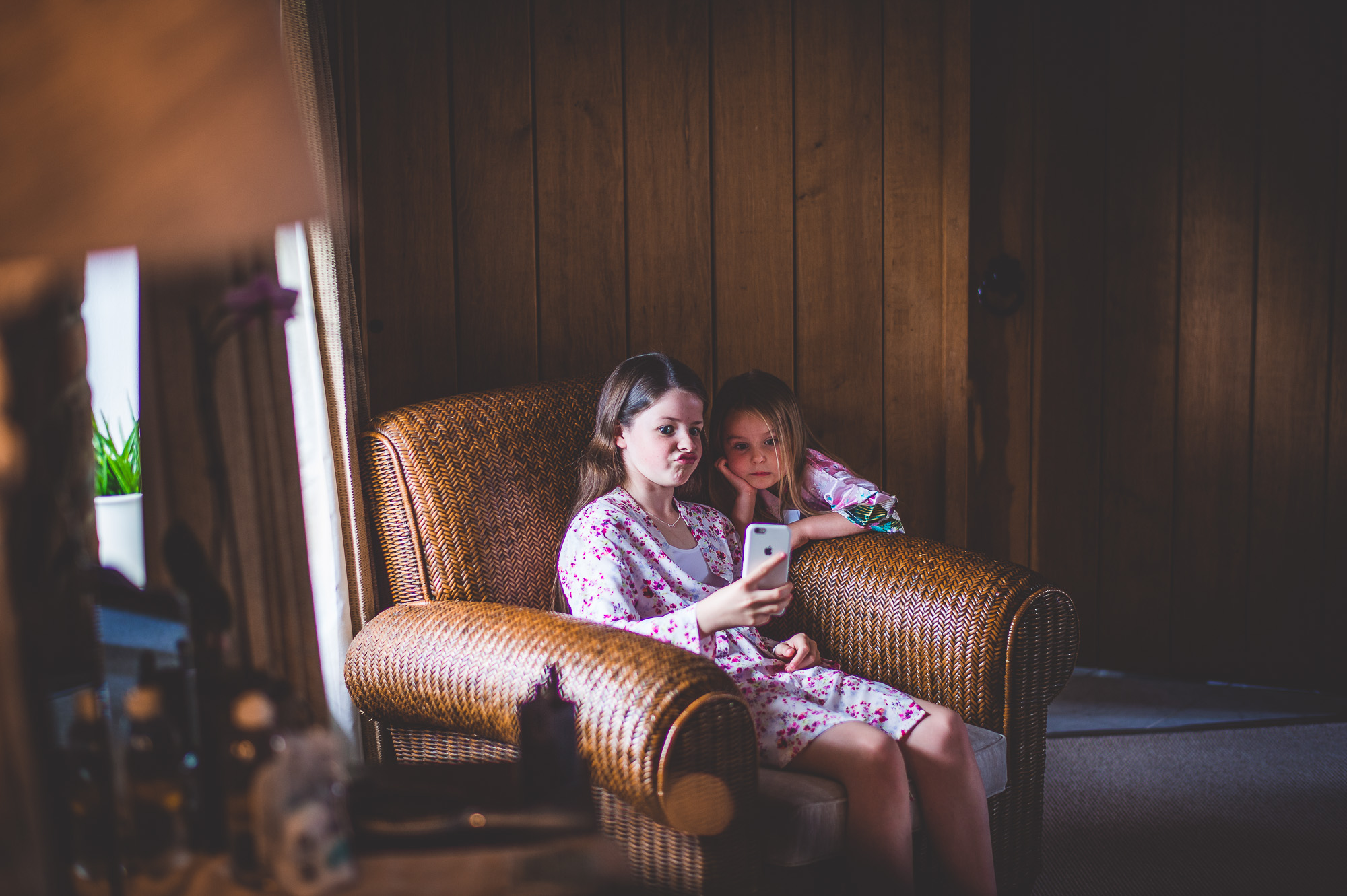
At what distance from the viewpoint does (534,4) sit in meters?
1.98

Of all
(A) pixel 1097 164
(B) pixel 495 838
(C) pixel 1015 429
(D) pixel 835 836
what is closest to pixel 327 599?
(B) pixel 495 838

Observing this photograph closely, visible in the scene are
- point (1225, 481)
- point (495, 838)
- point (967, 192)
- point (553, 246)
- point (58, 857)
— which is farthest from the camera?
point (1225, 481)

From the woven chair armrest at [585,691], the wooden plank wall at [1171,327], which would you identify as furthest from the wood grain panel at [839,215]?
the woven chair armrest at [585,691]

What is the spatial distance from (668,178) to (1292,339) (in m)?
1.88

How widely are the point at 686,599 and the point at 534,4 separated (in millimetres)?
1347

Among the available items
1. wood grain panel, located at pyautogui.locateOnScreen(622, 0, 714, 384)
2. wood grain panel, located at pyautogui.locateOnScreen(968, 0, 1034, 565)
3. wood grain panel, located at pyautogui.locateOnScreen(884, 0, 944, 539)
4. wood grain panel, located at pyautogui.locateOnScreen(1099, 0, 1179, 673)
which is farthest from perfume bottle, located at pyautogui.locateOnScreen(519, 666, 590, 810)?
wood grain panel, located at pyautogui.locateOnScreen(1099, 0, 1179, 673)

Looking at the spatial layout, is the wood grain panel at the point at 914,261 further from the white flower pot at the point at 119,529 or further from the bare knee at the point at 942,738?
the white flower pot at the point at 119,529

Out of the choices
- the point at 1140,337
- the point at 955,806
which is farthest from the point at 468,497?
the point at 1140,337

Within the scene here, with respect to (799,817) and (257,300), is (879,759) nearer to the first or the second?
(799,817)

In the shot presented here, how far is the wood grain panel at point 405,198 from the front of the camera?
1.85 metres

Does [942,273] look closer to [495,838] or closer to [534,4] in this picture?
[534,4]

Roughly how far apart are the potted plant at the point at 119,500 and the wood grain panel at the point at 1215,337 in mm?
2673

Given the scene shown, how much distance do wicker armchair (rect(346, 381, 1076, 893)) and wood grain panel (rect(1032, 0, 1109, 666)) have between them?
1288mm

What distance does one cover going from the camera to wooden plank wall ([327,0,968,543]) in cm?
190
